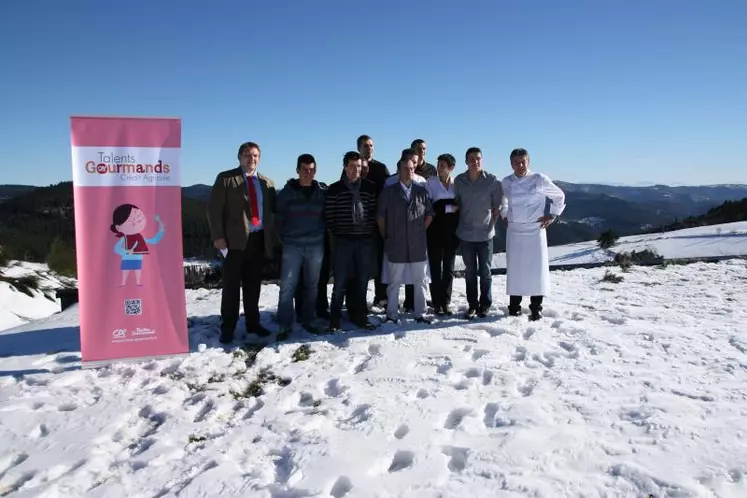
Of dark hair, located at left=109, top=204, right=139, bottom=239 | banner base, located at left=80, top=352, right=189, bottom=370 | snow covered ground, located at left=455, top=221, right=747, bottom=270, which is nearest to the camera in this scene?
dark hair, located at left=109, top=204, right=139, bottom=239

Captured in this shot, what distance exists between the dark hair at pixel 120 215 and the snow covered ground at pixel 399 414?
126 cm

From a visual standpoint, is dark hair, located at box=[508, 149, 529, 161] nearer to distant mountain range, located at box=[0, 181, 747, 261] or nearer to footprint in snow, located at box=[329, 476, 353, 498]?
distant mountain range, located at box=[0, 181, 747, 261]

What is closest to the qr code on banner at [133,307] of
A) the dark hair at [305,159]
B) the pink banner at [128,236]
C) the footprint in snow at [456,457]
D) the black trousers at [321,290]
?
the pink banner at [128,236]

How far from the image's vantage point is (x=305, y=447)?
3.25 meters

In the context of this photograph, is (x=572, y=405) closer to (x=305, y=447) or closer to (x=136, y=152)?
(x=305, y=447)

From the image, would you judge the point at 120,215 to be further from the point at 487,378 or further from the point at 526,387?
the point at 526,387

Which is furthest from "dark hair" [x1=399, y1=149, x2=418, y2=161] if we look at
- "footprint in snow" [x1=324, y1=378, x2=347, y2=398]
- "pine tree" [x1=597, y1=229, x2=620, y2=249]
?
"pine tree" [x1=597, y1=229, x2=620, y2=249]

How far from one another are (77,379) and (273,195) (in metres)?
2.46

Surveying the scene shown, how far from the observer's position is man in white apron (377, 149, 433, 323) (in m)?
5.64

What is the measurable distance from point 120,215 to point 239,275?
130 cm

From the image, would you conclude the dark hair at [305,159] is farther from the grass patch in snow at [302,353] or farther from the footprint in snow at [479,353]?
the footprint in snow at [479,353]

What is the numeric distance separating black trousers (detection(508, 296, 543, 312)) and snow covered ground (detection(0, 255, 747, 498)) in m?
0.21

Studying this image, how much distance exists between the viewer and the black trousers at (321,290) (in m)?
5.83

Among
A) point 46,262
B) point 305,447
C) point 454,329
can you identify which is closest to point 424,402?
point 305,447
